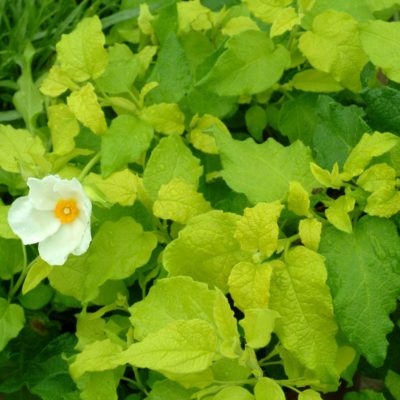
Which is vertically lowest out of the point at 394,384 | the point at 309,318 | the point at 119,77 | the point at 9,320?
the point at 394,384

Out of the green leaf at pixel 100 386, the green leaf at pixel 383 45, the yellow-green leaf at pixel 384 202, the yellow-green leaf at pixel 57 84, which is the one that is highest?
the green leaf at pixel 383 45

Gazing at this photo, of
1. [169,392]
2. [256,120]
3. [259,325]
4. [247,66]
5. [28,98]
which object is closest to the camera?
[259,325]

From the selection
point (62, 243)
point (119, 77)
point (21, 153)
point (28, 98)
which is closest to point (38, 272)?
point (62, 243)

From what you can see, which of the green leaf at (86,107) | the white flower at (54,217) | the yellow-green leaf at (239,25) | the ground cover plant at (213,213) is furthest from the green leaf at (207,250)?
the yellow-green leaf at (239,25)

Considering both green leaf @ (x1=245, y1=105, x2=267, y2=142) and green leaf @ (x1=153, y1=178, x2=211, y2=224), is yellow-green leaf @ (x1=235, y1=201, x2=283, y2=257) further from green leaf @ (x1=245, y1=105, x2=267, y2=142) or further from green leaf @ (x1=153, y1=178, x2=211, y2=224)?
green leaf @ (x1=245, y1=105, x2=267, y2=142)

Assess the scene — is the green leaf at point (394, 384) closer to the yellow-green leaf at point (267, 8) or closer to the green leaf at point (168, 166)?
the green leaf at point (168, 166)

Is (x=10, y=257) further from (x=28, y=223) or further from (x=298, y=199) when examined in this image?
(x=298, y=199)

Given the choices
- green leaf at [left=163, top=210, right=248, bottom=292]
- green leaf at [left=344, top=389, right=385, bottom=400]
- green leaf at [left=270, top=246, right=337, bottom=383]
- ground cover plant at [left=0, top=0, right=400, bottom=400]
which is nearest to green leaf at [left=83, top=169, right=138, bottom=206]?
ground cover plant at [left=0, top=0, right=400, bottom=400]
